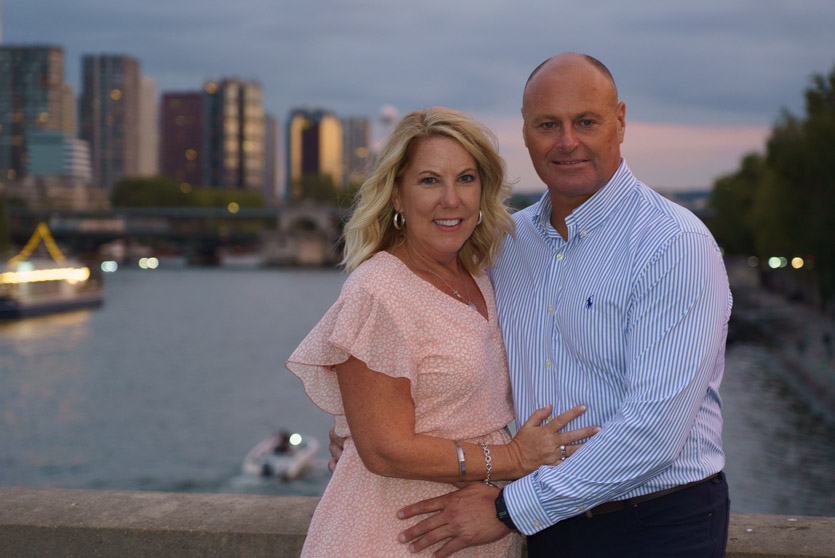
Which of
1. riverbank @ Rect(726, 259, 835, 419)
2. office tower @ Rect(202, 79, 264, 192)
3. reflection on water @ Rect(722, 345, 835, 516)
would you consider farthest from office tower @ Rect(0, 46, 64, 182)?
reflection on water @ Rect(722, 345, 835, 516)

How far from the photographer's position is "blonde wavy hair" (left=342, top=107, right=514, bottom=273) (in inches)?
85.2

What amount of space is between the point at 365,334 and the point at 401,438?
0.24 m

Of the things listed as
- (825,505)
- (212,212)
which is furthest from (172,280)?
(825,505)

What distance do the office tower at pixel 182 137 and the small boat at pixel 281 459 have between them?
167 metres

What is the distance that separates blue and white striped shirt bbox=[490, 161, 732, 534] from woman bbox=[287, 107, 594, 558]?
84 mm

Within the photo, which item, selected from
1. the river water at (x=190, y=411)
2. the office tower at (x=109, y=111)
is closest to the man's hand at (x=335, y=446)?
the river water at (x=190, y=411)

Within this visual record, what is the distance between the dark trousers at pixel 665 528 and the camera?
6.62 ft

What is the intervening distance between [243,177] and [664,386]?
185353mm

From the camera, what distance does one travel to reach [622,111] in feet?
7.57

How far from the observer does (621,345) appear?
1.99 metres

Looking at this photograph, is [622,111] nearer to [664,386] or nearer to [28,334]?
[664,386]

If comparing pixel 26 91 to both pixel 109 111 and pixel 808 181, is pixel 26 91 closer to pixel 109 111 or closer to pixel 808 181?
pixel 109 111

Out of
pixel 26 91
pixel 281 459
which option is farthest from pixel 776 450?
pixel 26 91

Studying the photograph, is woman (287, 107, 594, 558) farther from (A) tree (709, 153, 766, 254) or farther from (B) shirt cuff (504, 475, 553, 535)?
(A) tree (709, 153, 766, 254)
